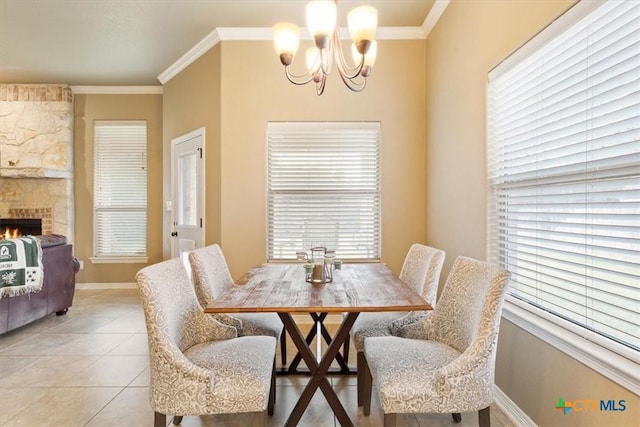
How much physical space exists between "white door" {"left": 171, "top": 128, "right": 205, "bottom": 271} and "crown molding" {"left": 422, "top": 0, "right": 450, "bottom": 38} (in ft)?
8.84

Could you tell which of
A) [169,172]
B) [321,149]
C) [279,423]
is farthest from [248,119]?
[279,423]

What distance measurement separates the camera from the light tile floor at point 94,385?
198cm

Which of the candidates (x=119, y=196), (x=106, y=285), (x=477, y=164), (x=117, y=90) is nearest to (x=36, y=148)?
(x=119, y=196)

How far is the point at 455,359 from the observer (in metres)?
1.59

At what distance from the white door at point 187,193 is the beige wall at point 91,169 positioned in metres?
0.79

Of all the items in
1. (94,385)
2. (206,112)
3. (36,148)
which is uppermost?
(206,112)

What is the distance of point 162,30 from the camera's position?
3590 millimetres

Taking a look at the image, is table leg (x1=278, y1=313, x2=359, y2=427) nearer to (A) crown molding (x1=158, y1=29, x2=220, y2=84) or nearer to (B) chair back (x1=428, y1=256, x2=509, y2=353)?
(B) chair back (x1=428, y1=256, x2=509, y2=353)

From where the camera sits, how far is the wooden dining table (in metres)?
1.58

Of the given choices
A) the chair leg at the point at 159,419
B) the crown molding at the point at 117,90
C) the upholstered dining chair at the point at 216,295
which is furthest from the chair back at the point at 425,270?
the crown molding at the point at 117,90

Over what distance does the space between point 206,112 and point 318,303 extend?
3.10 m

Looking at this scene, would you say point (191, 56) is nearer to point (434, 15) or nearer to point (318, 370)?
point (434, 15)

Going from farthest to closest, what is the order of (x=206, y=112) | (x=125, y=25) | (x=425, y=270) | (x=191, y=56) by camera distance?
(x=191, y=56)
(x=206, y=112)
(x=125, y=25)
(x=425, y=270)

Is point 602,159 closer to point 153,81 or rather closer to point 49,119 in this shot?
point 153,81
